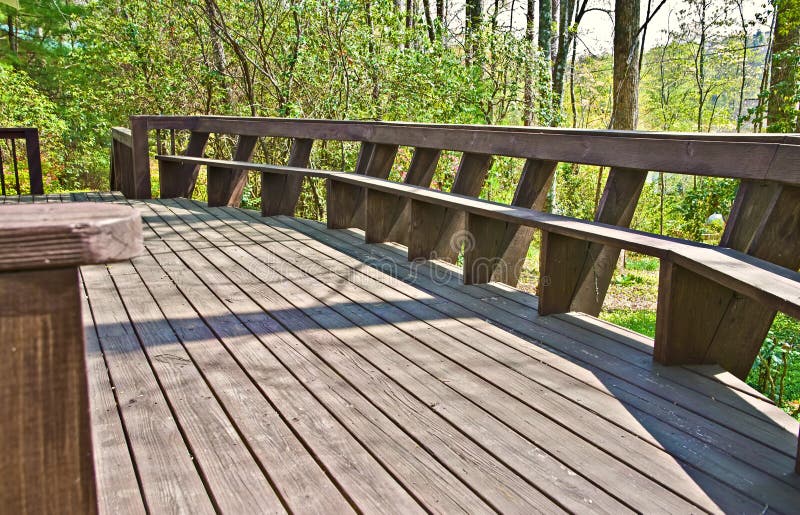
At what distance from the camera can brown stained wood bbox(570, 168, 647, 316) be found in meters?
2.80

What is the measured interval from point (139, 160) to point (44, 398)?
20.2 ft

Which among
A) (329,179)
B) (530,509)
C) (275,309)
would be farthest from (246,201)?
(530,509)

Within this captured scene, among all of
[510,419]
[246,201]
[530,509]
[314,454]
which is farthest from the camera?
[246,201]

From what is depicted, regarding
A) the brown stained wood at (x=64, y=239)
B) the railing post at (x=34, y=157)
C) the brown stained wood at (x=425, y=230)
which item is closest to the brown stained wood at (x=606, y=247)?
the brown stained wood at (x=425, y=230)

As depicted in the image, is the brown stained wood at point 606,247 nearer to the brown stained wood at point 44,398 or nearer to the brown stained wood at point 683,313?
the brown stained wood at point 683,313

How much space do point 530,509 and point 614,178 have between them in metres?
1.76

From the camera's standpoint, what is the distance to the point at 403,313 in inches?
115

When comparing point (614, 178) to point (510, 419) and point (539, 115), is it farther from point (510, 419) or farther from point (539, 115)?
point (539, 115)

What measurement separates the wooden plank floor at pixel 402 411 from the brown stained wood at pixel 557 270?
9 cm

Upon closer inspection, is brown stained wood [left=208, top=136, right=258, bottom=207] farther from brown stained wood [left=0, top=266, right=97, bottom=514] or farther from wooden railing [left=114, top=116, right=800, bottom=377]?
brown stained wood [left=0, top=266, right=97, bottom=514]

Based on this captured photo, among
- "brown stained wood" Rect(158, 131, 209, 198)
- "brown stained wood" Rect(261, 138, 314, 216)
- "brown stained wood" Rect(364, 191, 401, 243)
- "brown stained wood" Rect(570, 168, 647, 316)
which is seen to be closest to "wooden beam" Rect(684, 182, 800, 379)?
→ "brown stained wood" Rect(570, 168, 647, 316)

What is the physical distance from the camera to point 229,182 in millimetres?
6133

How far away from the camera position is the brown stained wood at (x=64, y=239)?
26.6 inches

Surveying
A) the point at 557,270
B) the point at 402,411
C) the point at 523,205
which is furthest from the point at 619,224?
the point at 402,411
